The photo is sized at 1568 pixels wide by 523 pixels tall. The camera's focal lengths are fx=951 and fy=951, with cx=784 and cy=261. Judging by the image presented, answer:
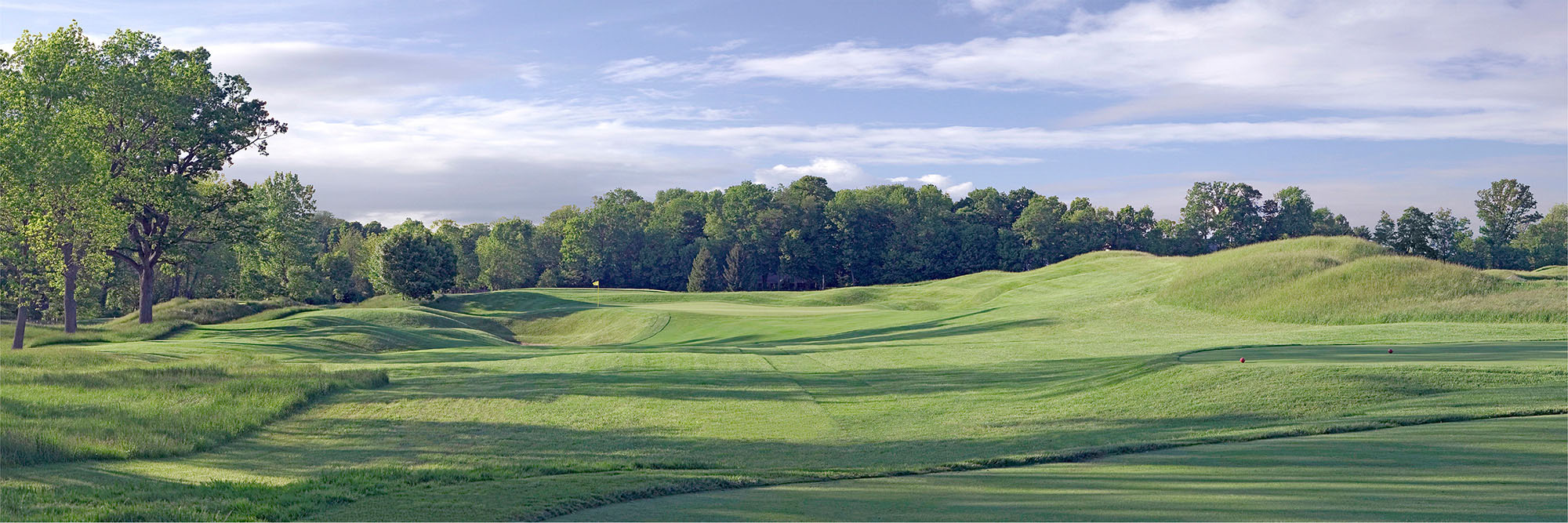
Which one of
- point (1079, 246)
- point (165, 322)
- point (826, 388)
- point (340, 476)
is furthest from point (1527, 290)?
point (1079, 246)

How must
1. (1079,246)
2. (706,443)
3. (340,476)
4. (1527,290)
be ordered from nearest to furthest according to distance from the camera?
(340,476), (706,443), (1527,290), (1079,246)

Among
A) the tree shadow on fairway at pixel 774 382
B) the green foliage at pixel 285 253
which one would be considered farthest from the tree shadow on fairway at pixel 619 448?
the green foliage at pixel 285 253

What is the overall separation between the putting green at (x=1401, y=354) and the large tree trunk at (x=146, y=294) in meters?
40.8

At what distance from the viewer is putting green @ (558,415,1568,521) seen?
738 centimetres

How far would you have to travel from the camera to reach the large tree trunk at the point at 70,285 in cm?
3247

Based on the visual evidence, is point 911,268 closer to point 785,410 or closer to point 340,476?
point 785,410

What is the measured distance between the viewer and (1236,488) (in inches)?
327

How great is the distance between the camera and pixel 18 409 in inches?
574

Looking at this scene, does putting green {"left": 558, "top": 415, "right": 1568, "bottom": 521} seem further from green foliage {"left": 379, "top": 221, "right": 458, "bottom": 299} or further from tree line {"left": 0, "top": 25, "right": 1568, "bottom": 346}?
green foliage {"left": 379, "top": 221, "right": 458, "bottom": 299}

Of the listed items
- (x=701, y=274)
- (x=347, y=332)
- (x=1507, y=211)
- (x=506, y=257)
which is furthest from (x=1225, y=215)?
(x=347, y=332)

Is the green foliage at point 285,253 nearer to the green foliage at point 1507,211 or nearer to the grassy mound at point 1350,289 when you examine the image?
the grassy mound at point 1350,289

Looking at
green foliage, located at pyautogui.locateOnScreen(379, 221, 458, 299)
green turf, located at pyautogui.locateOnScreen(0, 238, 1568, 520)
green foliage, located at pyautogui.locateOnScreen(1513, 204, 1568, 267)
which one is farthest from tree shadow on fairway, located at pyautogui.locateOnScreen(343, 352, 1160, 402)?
green foliage, located at pyautogui.locateOnScreen(1513, 204, 1568, 267)

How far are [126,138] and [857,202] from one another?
79.5 meters

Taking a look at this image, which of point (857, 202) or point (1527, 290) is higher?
point (857, 202)
